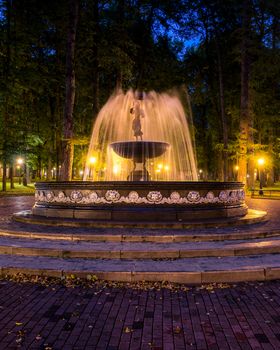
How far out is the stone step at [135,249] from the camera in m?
7.72

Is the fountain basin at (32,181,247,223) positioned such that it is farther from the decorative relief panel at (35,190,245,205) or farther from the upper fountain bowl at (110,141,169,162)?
the upper fountain bowl at (110,141,169,162)

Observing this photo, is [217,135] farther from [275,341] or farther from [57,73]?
[275,341]

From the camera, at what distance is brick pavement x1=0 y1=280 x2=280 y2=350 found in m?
4.32

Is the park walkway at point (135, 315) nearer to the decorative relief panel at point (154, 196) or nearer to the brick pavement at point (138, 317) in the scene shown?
the brick pavement at point (138, 317)

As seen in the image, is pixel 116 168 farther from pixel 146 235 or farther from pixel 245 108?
pixel 146 235

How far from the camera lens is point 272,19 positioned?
103ft

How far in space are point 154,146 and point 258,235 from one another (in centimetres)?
594

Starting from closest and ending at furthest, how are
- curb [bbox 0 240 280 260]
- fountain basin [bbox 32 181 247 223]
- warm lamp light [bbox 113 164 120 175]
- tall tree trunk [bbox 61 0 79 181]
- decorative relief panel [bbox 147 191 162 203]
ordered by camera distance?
curb [bbox 0 240 280 260]
fountain basin [bbox 32 181 247 223]
decorative relief panel [bbox 147 191 162 203]
tall tree trunk [bbox 61 0 79 181]
warm lamp light [bbox 113 164 120 175]

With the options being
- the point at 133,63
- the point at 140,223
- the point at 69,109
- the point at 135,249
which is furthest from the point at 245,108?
the point at 135,249

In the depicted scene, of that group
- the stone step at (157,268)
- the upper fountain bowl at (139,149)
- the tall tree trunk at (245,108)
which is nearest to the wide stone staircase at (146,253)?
the stone step at (157,268)

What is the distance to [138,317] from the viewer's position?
5.09m

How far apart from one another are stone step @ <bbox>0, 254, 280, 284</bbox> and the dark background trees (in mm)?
15563

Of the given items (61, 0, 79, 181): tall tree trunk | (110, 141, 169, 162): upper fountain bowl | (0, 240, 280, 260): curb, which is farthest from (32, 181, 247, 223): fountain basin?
(61, 0, 79, 181): tall tree trunk

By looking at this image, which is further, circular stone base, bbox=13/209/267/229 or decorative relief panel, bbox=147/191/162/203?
decorative relief panel, bbox=147/191/162/203
